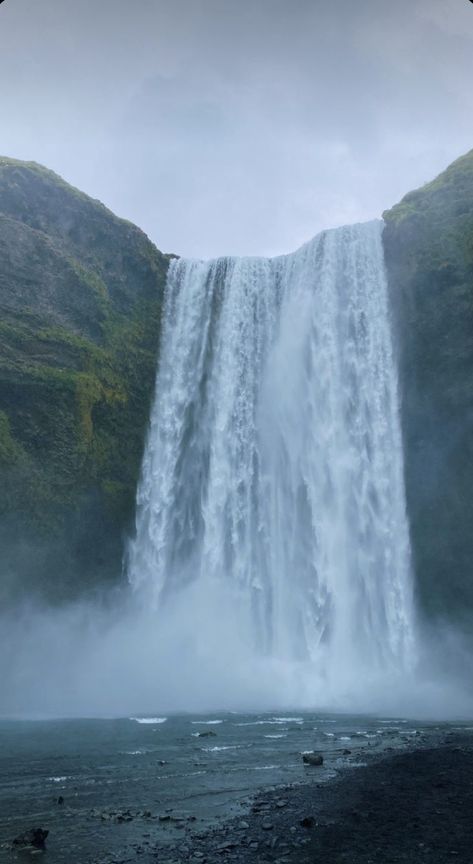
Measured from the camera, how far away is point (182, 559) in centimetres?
2984

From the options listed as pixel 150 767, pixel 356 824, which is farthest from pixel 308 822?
pixel 150 767

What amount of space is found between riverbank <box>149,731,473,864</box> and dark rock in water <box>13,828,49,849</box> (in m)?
1.29

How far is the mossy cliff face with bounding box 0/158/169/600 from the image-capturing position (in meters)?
27.2

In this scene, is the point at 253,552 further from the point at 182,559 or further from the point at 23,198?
the point at 23,198

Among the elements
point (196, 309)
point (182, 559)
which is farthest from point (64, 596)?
point (196, 309)

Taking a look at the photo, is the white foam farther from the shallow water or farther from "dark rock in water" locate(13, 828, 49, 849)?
"dark rock in water" locate(13, 828, 49, 849)

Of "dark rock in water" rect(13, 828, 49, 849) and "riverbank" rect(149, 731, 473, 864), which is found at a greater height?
"riverbank" rect(149, 731, 473, 864)

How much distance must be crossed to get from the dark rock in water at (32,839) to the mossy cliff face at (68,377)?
68.3ft

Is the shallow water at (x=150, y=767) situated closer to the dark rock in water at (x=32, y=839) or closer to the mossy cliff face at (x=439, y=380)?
the dark rock in water at (x=32, y=839)

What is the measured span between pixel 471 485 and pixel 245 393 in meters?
12.1

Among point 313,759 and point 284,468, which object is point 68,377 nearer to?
point 284,468

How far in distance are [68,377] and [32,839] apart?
24.1 m

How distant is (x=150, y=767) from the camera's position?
1142 centimetres

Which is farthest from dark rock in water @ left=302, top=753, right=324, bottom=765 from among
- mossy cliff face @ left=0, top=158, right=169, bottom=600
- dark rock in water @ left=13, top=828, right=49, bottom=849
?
mossy cliff face @ left=0, top=158, right=169, bottom=600
